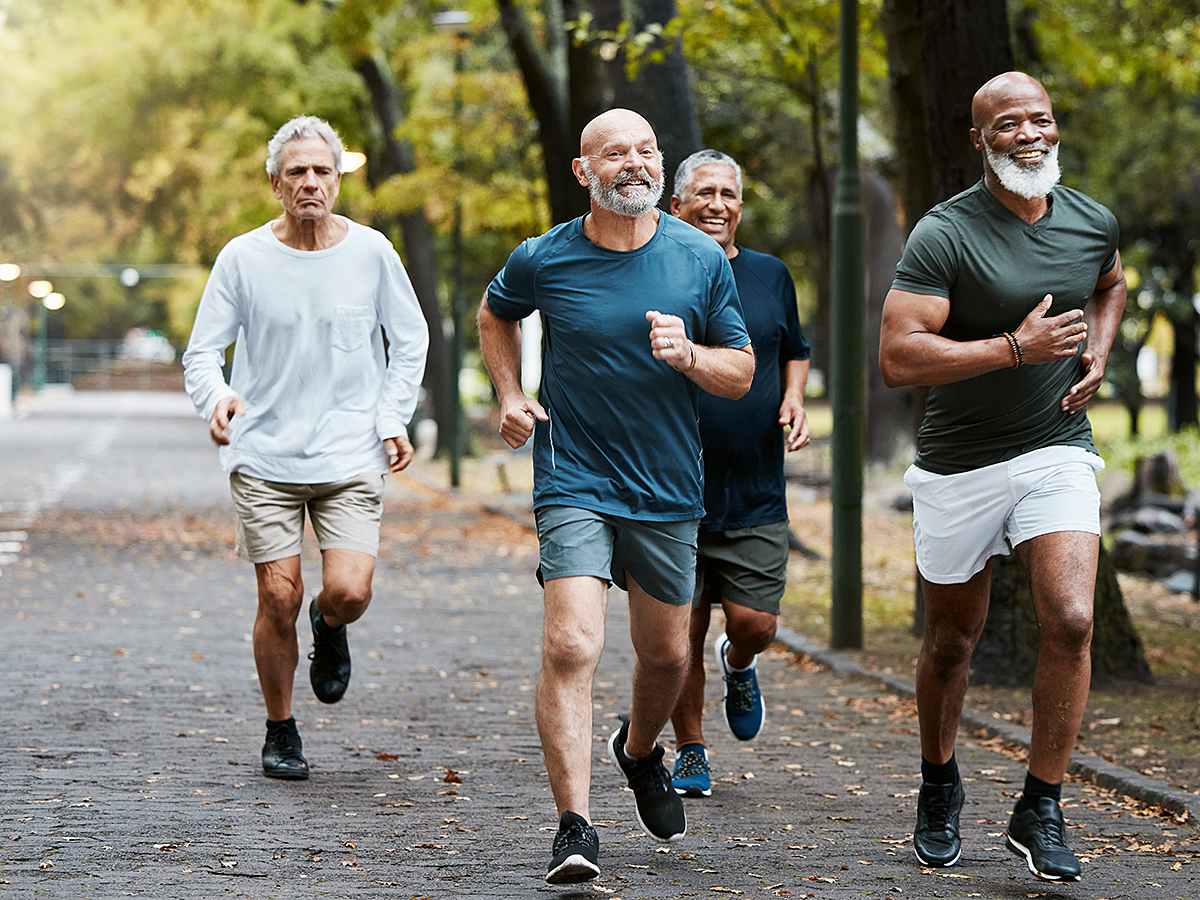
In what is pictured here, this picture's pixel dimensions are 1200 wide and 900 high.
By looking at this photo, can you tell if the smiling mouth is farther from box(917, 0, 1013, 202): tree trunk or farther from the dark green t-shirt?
box(917, 0, 1013, 202): tree trunk

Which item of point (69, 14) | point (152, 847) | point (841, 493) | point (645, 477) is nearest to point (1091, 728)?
point (841, 493)

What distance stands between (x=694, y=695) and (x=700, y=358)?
6.06ft

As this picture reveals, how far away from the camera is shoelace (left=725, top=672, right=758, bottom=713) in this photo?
644 centimetres

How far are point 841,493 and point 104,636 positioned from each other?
4.41 meters

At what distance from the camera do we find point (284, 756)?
6234 millimetres

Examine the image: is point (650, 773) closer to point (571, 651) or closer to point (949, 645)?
point (571, 651)

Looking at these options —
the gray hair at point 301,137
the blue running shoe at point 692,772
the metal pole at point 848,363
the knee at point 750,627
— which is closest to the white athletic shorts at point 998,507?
the knee at point 750,627

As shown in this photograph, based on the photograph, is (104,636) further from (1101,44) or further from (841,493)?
(1101,44)

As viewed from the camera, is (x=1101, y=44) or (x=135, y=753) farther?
(x=1101, y=44)

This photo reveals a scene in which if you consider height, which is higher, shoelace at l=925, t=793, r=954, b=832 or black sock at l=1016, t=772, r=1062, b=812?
black sock at l=1016, t=772, r=1062, b=812

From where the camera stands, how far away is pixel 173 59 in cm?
2922

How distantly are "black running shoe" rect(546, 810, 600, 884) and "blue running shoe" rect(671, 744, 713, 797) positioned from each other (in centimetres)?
156

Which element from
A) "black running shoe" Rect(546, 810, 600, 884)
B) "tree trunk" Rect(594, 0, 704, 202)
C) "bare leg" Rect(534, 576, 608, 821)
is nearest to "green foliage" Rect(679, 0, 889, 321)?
"tree trunk" Rect(594, 0, 704, 202)

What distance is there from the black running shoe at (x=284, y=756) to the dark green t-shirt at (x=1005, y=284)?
2.71m
